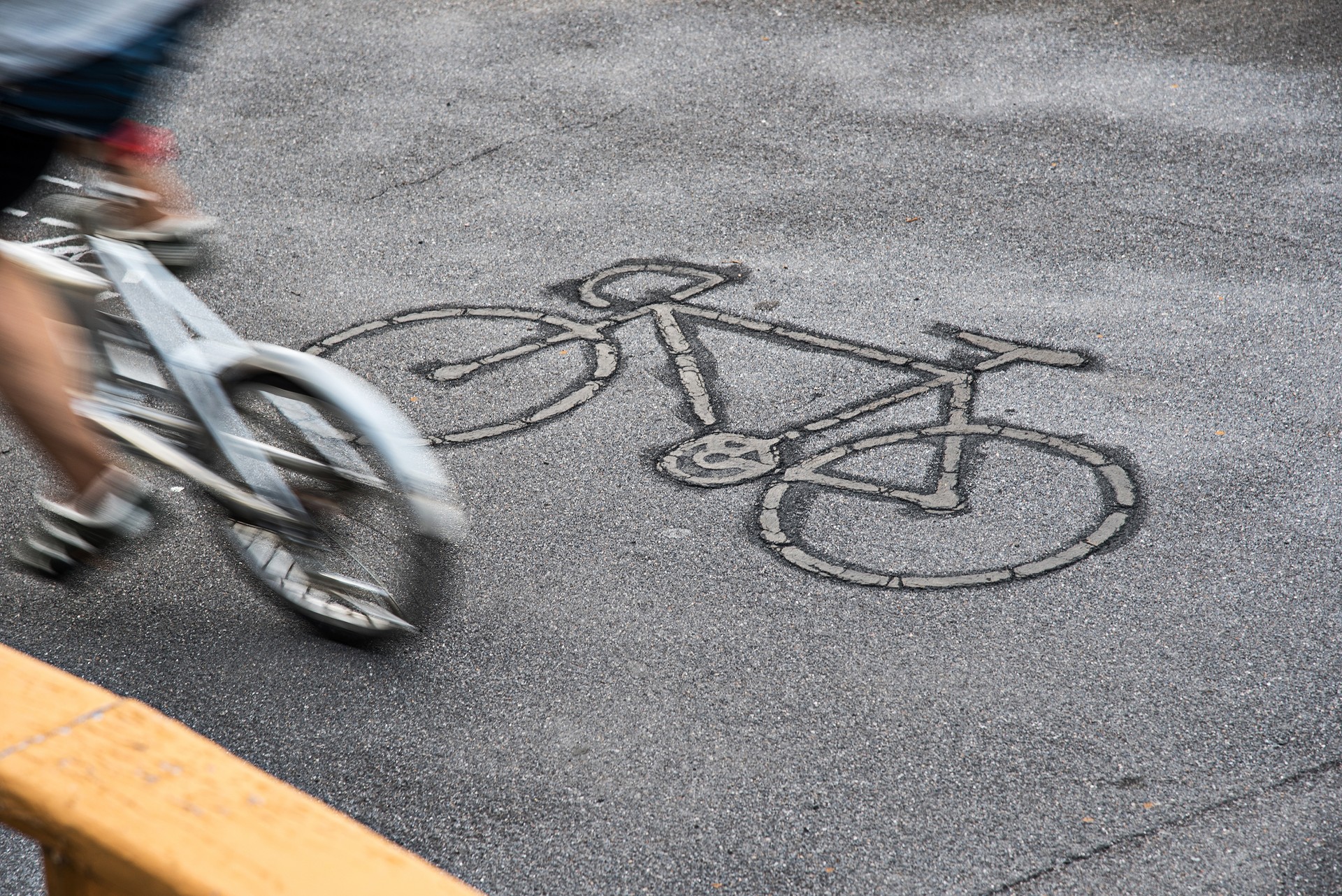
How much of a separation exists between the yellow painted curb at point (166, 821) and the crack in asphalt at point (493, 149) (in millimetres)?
4928

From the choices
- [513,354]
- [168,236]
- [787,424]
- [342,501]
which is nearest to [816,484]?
[787,424]

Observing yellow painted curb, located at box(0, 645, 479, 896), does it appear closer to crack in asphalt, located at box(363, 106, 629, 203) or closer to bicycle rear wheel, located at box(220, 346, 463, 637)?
bicycle rear wheel, located at box(220, 346, 463, 637)

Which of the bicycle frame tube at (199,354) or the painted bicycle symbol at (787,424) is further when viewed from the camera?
the painted bicycle symbol at (787,424)

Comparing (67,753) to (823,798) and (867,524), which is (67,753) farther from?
(867,524)

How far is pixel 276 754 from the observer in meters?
3.11

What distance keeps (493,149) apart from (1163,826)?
5.03m

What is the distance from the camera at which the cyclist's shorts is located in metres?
2.89

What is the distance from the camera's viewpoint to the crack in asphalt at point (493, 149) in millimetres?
6380

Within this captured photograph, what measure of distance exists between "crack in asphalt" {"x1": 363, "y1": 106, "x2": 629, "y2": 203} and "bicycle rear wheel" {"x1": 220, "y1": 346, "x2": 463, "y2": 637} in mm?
3272

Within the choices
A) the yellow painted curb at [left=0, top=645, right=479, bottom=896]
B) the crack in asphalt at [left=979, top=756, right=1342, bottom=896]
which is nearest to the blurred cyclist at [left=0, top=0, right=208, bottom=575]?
the yellow painted curb at [left=0, top=645, right=479, bottom=896]

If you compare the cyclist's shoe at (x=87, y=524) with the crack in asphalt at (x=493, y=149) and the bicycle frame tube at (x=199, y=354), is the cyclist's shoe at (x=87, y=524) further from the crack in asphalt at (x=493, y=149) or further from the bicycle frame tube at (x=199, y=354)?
the crack in asphalt at (x=493, y=149)

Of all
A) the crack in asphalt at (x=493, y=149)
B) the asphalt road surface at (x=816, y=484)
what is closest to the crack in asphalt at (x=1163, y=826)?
the asphalt road surface at (x=816, y=484)

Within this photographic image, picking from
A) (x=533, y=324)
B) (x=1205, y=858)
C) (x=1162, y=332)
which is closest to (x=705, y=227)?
(x=533, y=324)

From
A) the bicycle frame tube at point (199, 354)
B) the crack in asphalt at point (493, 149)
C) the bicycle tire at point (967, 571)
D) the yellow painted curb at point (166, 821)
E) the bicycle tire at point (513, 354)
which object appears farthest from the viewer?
the crack in asphalt at point (493, 149)
